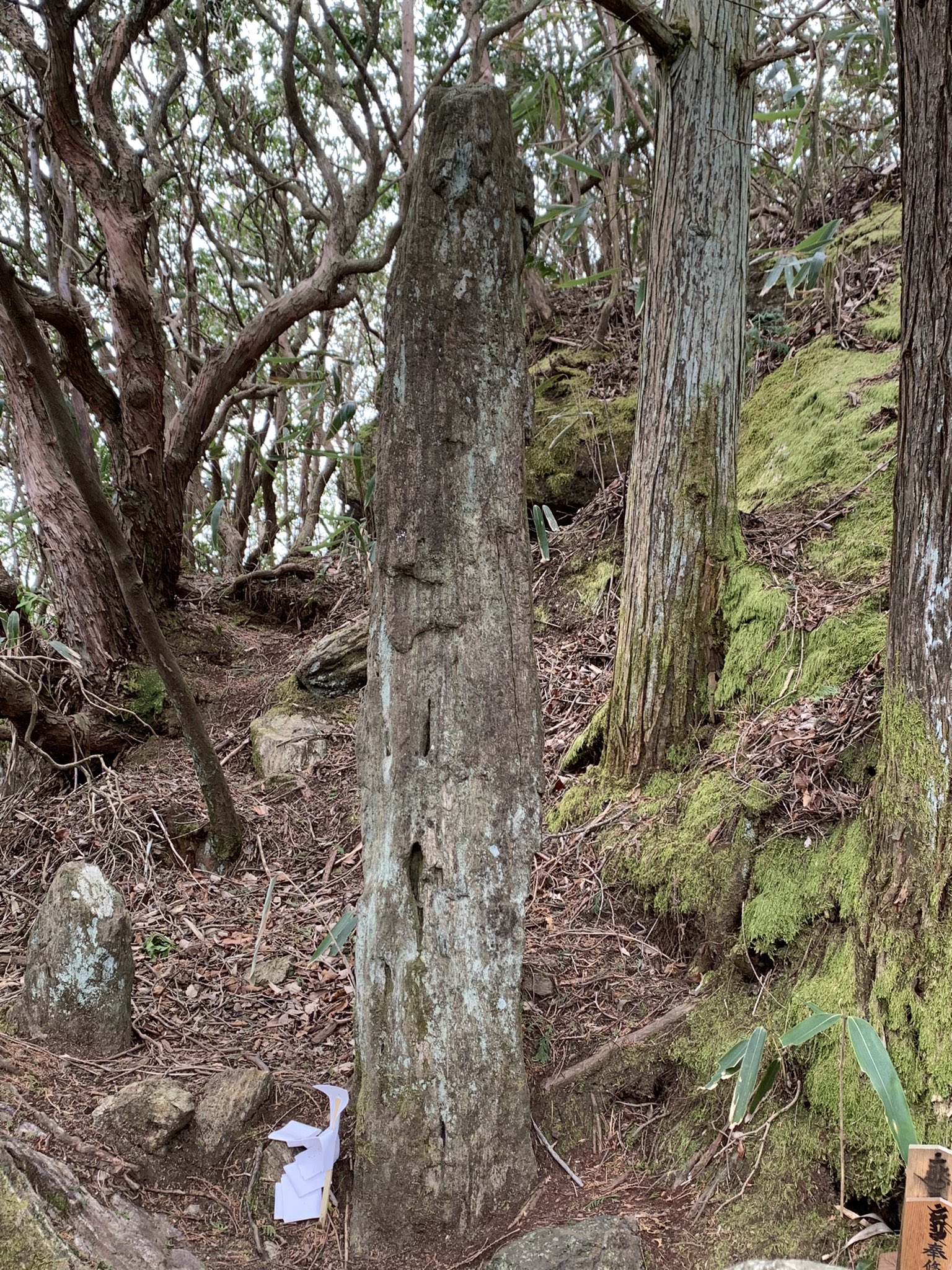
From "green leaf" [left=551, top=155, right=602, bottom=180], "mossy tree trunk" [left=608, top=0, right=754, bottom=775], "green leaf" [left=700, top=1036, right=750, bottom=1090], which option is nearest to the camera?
"green leaf" [left=700, top=1036, right=750, bottom=1090]

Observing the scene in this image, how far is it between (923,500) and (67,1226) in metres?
2.64

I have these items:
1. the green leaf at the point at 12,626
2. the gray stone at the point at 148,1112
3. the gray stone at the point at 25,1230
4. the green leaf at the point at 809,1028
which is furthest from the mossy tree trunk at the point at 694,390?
the green leaf at the point at 12,626

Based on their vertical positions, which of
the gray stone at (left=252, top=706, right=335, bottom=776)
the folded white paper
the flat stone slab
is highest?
the gray stone at (left=252, top=706, right=335, bottom=776)

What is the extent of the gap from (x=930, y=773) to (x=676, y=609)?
5.42 ft

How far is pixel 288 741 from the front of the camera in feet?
16.4

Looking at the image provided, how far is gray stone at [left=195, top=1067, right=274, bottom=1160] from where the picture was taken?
244 centimetres

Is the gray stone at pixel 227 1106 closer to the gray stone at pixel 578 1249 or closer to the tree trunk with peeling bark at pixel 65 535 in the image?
the gray stone at pixel 578 1249

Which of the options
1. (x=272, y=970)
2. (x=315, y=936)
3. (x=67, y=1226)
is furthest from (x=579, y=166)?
(x=67, y=1226)

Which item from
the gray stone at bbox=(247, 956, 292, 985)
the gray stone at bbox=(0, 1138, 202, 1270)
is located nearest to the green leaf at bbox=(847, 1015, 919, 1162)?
the gray stone at bbox=(0, 1138, 202, 1270)

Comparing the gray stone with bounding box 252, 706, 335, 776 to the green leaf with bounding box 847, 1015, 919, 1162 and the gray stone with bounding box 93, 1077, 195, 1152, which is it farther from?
the green leaf with bounding box 847, 1015, 919, 1162

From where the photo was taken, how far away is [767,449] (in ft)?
16.5

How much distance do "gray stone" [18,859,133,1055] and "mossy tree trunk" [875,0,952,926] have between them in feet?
7.94

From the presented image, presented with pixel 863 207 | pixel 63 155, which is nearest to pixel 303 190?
pixel 63 155

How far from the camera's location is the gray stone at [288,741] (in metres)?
4.93
